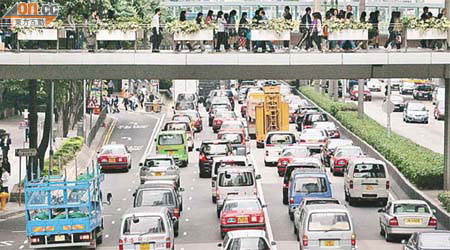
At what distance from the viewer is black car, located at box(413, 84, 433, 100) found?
94.5 m

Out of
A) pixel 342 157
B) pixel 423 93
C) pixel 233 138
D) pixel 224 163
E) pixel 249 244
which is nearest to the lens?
pixel 249 244

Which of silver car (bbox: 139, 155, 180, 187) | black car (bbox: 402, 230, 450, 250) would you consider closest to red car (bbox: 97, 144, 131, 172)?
silver car (bbox: 139, 155, 180, 187)

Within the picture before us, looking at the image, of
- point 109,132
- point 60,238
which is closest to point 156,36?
point 60,238

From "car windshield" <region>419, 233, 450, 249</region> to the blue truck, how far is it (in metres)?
9.86

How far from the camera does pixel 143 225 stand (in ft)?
89.9

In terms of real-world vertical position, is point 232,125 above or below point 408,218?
below

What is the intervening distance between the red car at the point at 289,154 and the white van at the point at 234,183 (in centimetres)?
999

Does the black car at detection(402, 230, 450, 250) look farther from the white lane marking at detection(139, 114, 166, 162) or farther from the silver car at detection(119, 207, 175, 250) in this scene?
Answer: the white lane marking at detection(139, 114, 166, 162)

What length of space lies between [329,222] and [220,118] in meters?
40.2

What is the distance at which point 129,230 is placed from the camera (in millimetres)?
27391

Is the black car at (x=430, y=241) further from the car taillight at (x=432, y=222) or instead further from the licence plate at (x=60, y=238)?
the licence plate at (x=60, y=238)

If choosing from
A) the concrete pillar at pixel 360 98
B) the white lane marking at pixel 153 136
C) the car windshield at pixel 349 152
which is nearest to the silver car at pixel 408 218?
the car windshield at pixel 349 152

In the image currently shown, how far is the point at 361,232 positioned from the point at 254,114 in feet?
91.4

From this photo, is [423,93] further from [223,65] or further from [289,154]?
[223,65]
